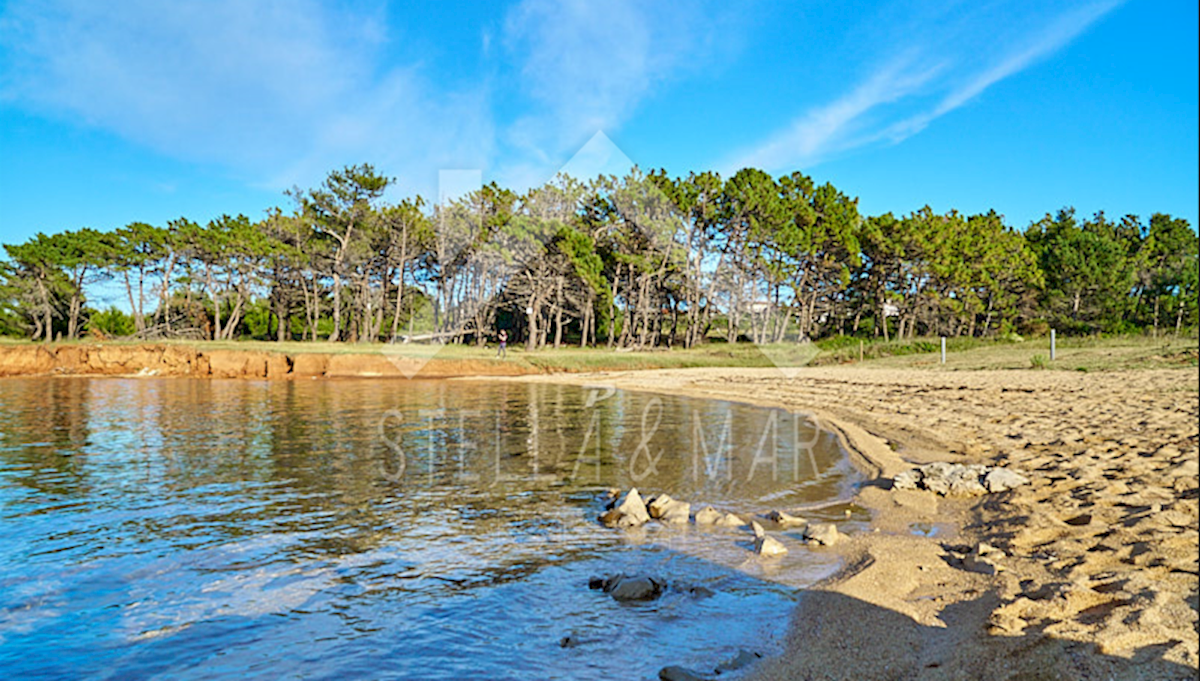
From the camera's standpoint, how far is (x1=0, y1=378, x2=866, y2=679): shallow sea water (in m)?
4.13

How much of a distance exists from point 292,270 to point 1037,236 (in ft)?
247

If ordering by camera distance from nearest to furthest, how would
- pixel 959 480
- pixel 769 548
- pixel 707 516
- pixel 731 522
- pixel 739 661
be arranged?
1. pixel 739 661
2. pixel 769 548
3. pixel 731 522
4. pixel 707 516
5. pixel 959 480

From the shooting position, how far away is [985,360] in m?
25.9

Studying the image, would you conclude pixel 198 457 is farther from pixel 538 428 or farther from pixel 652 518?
pixel 652 518

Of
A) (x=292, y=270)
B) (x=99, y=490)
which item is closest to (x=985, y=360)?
(x=99, y=490)

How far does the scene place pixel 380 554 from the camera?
6055 mm

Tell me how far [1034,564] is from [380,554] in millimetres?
5660

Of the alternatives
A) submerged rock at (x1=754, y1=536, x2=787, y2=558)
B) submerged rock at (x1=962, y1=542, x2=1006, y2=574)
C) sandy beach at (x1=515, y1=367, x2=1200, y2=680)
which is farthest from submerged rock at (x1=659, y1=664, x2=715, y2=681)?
submerged rock at (x1=962, y1=542, x2=1006, y2=574)

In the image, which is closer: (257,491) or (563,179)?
(257,491)

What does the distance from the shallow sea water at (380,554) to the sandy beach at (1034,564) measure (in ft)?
1.82

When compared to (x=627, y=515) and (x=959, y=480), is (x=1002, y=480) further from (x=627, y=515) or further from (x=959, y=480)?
(x=627, y=515)

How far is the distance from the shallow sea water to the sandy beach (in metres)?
0.55

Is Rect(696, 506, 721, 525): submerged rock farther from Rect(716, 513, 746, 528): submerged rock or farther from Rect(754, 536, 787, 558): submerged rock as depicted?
Rect(754, 536, 787, 558): submerged rock

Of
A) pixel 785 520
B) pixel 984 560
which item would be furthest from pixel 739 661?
pixel 785 520
